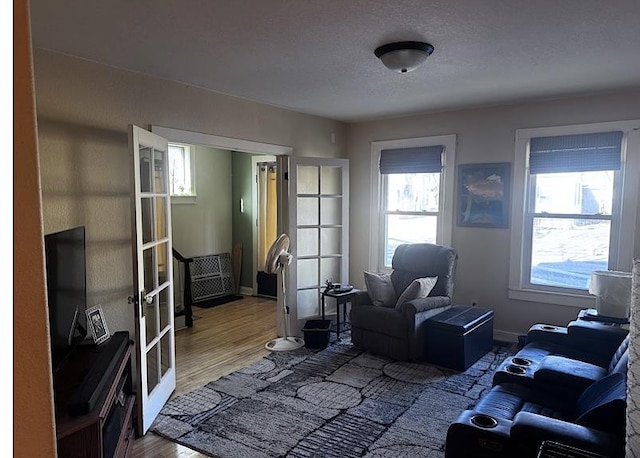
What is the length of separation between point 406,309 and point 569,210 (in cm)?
192

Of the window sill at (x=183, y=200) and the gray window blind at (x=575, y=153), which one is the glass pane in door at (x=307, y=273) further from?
the gray window blind at (x=575, y=153)

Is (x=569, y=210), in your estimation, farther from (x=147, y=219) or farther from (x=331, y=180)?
(x=147, y=219)

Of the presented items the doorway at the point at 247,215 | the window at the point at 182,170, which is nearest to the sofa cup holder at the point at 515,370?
the doorway at the point at 247,215

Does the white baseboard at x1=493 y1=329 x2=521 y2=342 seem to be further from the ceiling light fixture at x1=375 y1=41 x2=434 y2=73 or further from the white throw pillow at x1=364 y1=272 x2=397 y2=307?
the ceiling light fixture at x1=375 y1=41 x2=434 y2=73

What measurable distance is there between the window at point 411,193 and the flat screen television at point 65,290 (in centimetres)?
359

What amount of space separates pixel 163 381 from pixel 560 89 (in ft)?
13.5

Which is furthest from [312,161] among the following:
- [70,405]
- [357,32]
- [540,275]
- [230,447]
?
[70,405]

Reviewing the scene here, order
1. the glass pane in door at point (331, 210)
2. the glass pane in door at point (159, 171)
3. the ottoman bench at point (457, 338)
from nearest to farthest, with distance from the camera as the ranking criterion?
the glass pane in door at point (159, 171) → the ottoman bench at point (457, 338) → the glass pane in door at point (331, 210)

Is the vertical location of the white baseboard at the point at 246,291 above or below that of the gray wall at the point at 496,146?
below

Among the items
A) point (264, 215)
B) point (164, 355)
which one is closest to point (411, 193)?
point (264, 215)

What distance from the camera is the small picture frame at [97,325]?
2.71 meters

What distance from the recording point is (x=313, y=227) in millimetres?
Answer: 4883

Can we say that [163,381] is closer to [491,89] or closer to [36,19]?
[36,19]

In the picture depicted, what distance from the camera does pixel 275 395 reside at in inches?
131
